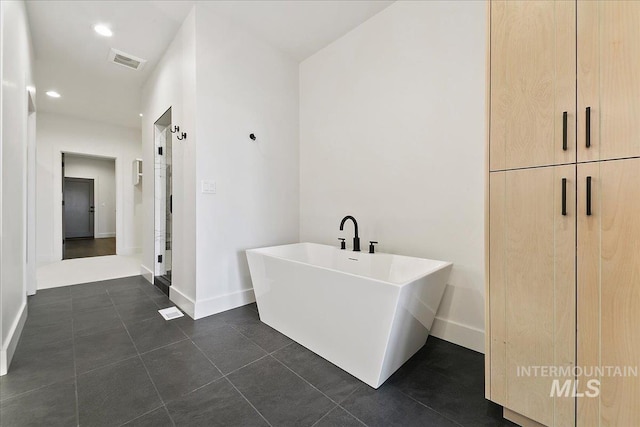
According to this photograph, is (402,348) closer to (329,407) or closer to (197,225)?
(329,407)

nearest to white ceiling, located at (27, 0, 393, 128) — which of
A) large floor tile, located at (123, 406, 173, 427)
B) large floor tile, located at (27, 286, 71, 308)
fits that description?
large floor tile, located at (27, 286, 71, 308)

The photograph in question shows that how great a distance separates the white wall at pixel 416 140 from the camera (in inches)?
73.0

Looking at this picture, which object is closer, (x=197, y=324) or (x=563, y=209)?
(x=563, y=209)

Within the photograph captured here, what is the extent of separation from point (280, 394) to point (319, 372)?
273 mm

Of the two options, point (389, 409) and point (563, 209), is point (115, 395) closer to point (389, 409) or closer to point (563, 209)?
point (389, 409)

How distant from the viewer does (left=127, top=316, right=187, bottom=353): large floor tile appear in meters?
1.88

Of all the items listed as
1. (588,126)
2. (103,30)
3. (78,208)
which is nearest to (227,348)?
(588,126)

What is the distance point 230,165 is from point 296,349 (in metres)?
1.74

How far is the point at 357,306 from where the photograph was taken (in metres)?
1.45

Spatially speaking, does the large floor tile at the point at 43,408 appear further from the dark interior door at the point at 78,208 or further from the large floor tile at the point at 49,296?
the dark interior door at the point at 78,208

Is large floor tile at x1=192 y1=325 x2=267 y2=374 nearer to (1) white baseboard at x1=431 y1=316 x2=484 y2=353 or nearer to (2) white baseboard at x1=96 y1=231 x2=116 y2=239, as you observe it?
(1) white baseboard at x1=431 y1=316 x2=484 y2=353

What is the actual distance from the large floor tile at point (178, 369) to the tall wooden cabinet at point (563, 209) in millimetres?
1510

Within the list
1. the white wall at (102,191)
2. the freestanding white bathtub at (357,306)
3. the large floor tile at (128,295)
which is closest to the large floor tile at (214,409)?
the freestanding white bathtub at (357,306)

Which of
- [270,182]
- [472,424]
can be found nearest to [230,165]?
[270,182]
